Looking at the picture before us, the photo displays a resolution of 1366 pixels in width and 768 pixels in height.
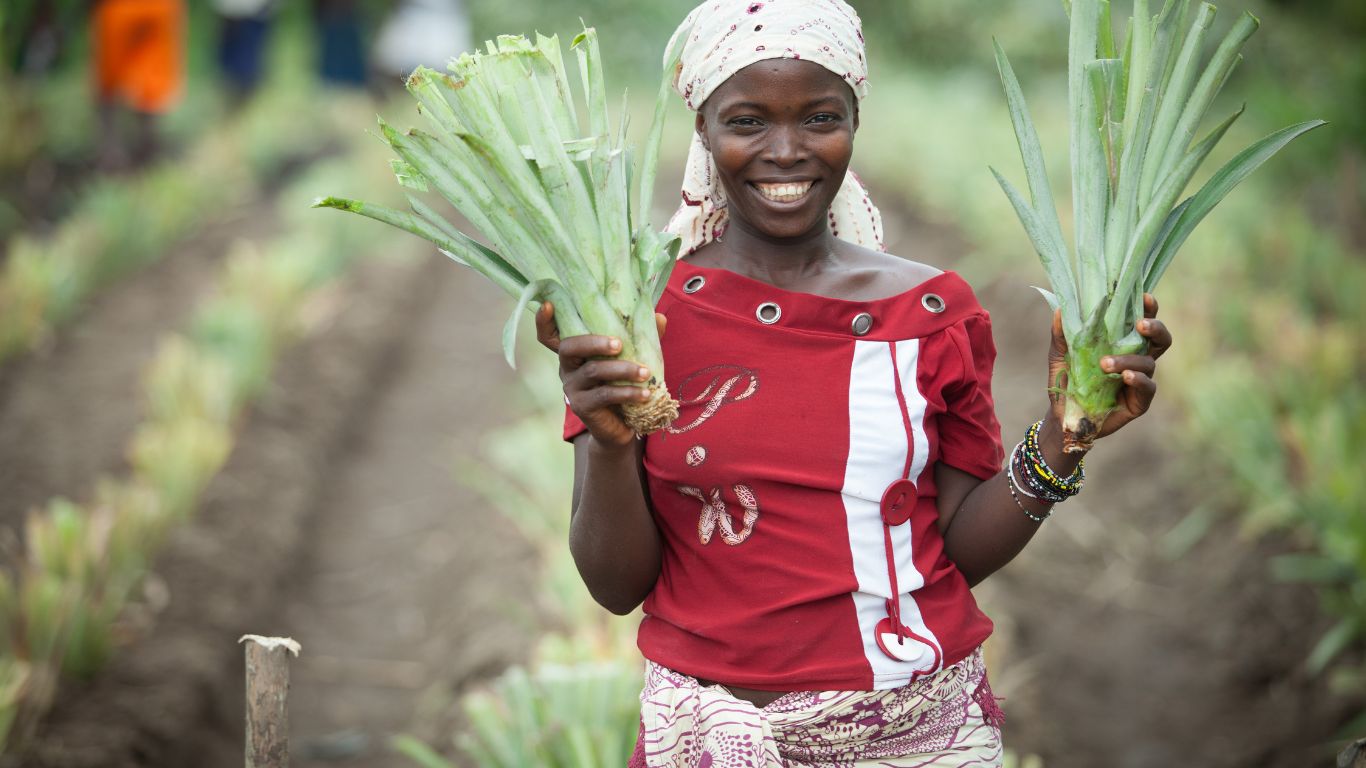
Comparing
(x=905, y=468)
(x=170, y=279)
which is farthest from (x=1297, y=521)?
(x=170, y=279)

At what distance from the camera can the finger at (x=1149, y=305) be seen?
1598mm

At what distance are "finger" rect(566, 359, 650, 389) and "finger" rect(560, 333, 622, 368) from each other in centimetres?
1

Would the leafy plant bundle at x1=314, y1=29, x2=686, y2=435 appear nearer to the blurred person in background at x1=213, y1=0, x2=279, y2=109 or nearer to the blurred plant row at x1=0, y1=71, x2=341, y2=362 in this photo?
the blurred plant row at x1=0, y1=71, x2=341, y2=362

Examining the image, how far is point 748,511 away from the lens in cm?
162

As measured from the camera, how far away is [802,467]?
159 cm

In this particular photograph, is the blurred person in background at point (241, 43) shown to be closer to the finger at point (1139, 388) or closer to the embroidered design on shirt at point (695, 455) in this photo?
the embroidered design on shirt at point (695, 455)

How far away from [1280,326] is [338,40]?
14.4 meters

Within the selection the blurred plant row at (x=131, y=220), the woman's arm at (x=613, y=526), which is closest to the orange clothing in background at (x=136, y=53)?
the blurred plant row at (x=131, y=220)

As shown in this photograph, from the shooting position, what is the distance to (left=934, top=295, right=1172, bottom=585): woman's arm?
1.55 metres

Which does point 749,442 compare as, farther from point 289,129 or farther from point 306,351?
point 289,129

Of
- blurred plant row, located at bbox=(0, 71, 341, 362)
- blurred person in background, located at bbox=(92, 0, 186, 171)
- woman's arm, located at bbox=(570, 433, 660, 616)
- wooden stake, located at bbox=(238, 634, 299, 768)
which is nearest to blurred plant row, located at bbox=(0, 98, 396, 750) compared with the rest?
blurred plant row, located at bbox=(0, 71, 341, 362)

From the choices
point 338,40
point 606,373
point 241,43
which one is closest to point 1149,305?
point 606,373

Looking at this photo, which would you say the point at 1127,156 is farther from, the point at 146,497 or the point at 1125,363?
the point at 146,497

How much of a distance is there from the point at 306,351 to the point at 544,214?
5.54 metres
